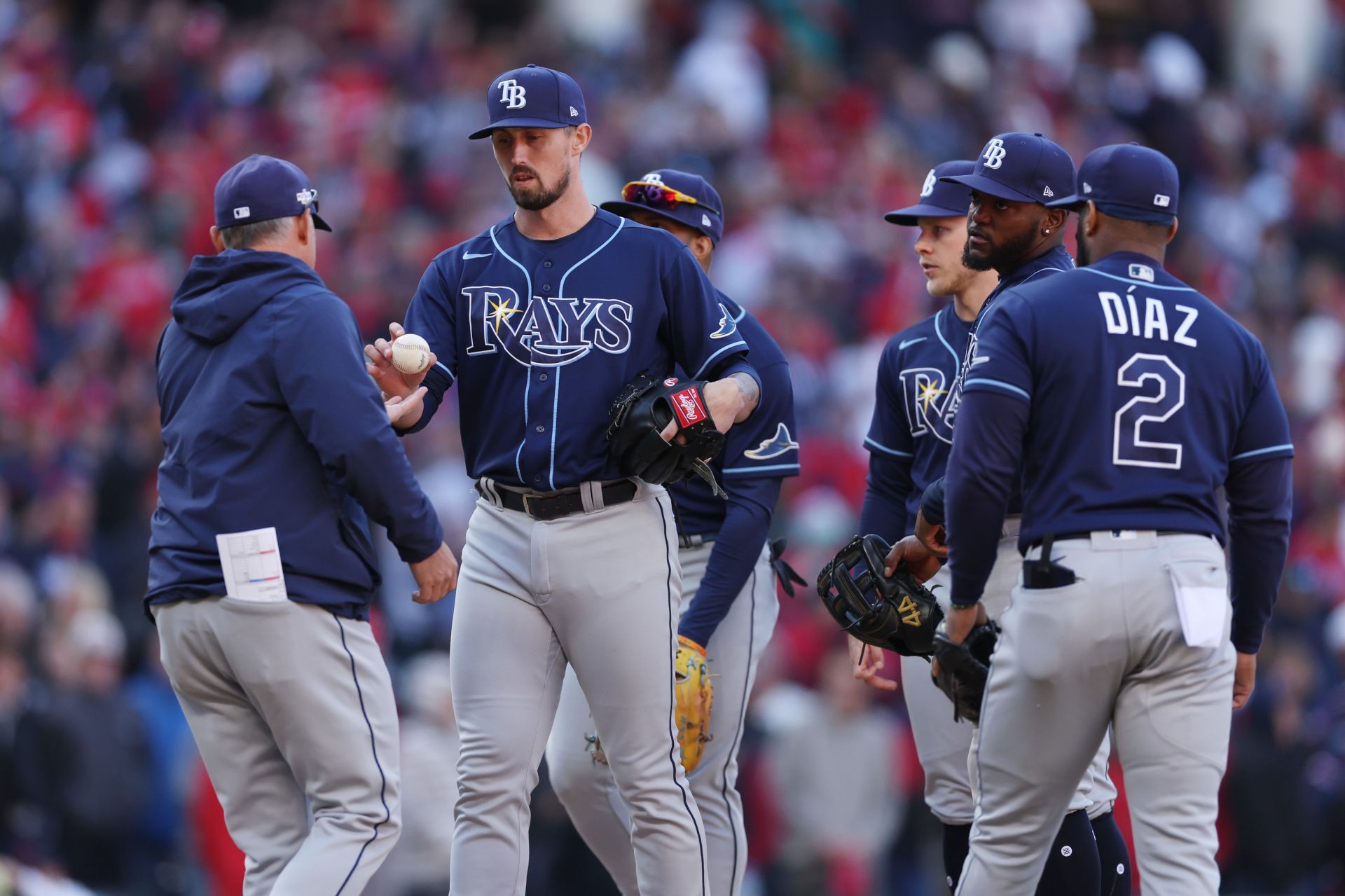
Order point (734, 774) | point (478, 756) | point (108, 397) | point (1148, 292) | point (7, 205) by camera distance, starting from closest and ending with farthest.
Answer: point (1148, 292) → point (478, 756) → point (734, 774) → point (108, 397) → point (7, 205)

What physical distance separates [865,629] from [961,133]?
11.8 meters

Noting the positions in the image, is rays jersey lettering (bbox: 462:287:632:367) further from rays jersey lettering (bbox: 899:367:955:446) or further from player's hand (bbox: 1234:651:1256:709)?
player's hand (bbox: 1234:651:1256:709)

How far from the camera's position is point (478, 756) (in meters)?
4.82

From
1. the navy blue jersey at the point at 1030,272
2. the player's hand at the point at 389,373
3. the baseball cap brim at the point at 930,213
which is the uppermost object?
the baseball cap brim at the point at 930,213

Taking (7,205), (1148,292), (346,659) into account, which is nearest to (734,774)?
(346,659)

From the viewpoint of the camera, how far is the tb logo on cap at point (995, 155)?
4.99 m

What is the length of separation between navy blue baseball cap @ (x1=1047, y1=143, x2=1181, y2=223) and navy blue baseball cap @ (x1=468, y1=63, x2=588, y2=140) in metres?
1.44

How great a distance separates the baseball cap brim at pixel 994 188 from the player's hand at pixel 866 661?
1503 millimetres

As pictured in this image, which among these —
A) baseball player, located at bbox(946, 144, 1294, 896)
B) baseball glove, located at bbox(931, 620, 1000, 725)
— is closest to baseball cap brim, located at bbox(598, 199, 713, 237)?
baseball player, located at bbox(946, 144, 1294, 896)

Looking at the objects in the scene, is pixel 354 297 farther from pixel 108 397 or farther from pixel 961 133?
pixel 961 133

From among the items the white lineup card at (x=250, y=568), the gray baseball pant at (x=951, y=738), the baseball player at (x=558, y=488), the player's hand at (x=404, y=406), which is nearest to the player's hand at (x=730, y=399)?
the baseball player at (x=558, y=488)

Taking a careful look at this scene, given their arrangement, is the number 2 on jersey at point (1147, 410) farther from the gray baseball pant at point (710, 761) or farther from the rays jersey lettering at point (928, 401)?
the gray baseball pant at point (710, 761)

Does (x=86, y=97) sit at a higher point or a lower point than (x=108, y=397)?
higher

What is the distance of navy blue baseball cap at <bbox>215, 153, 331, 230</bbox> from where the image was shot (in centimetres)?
468
